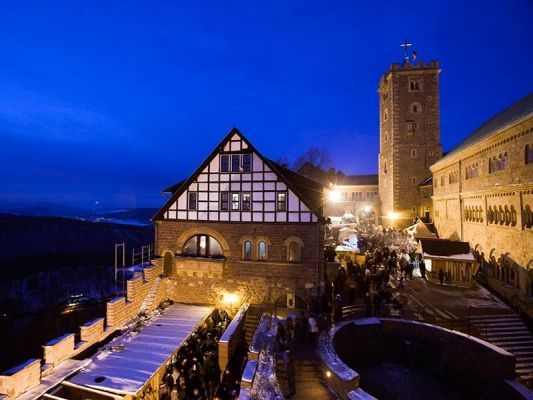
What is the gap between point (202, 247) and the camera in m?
18.1

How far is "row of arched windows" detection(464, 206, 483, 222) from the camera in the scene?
22.6 metres

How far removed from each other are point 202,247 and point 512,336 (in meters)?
17.4

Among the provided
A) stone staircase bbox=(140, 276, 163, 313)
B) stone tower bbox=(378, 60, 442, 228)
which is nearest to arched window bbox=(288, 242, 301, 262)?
stone staircase bbox=(140, 276, 163, 313)

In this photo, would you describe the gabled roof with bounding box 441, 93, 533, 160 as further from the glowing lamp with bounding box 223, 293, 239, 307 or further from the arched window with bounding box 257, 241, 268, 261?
the glowing lamp with bounding box 223, 293, 239, 307

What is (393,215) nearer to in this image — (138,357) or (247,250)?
(247,250)

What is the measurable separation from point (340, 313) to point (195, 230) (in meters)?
9.65

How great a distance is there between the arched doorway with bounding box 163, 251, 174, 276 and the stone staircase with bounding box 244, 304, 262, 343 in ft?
19.0

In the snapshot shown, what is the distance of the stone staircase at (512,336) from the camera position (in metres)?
13.1

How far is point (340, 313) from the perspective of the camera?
14281 mm

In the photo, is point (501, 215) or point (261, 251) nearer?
point (261, 251)

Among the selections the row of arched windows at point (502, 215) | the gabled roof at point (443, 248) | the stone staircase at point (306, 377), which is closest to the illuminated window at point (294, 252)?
the stone staircase at point (306, 377)

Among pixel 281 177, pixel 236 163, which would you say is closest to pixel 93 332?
pixel 236 163

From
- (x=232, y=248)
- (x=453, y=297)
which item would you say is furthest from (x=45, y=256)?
(x=453, y=297)

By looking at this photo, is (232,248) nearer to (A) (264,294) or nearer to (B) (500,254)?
(A) (264,294)
